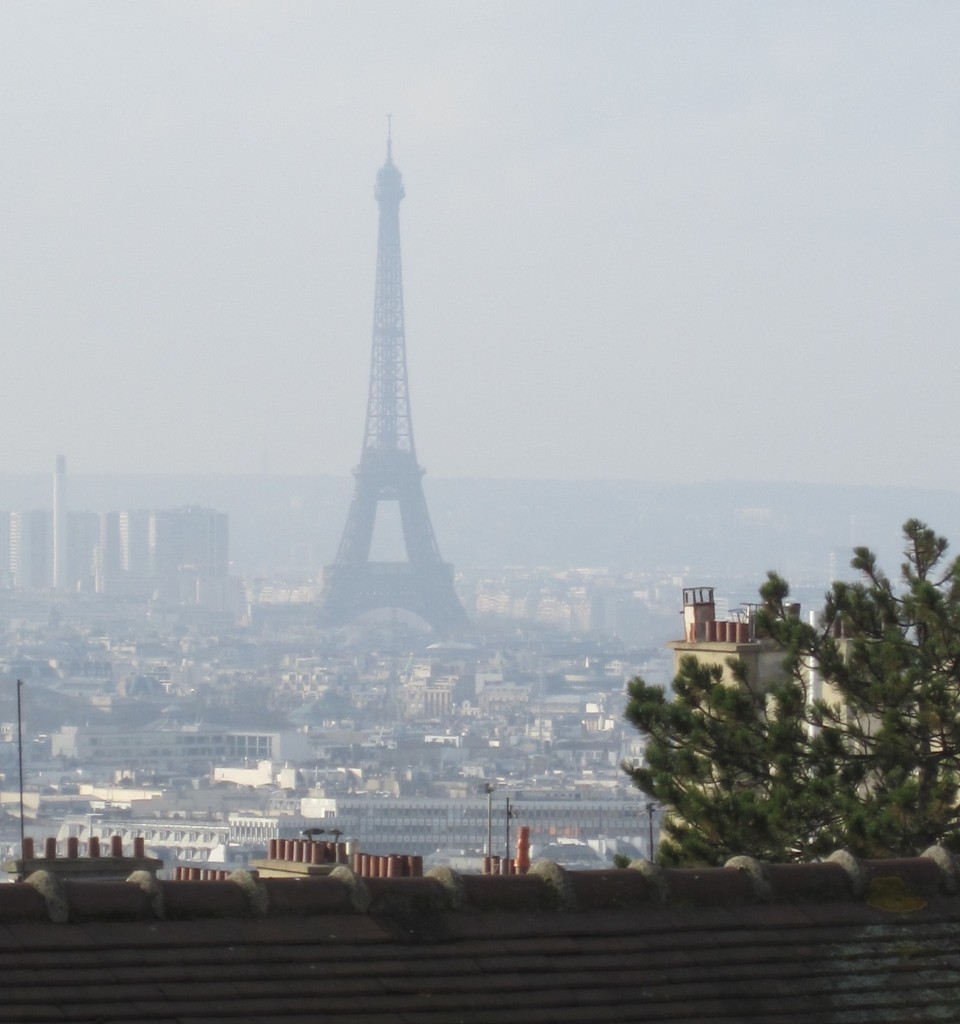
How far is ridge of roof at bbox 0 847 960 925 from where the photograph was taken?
193 inches

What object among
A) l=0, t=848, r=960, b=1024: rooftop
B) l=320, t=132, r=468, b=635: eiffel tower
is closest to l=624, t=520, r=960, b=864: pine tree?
l=0, t=848, r=960, b=1024: rooftop

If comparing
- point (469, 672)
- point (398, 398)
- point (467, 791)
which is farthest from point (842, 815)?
point (469, 672)

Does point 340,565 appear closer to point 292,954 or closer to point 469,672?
point 469,672

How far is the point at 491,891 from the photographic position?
5320 mm

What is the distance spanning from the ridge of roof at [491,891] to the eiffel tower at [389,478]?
14669 cm

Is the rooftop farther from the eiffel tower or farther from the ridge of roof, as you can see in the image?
the eiffel tower

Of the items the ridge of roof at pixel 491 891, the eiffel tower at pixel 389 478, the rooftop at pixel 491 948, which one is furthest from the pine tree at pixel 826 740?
the eiffel tower at pixel 389 478

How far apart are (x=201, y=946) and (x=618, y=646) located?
640ft

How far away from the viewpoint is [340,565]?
16750cm

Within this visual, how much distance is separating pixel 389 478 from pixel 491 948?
15202 cm

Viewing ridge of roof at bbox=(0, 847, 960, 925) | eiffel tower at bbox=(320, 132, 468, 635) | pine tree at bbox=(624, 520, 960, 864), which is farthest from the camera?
eiffel tower at bbox=(320, 132, 468, 635)

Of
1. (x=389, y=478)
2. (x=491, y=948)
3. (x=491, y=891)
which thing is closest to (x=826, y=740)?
(x=491, y=891)

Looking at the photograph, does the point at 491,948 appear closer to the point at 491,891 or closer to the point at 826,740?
the point at 491,891

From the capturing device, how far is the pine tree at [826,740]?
31.2ft
